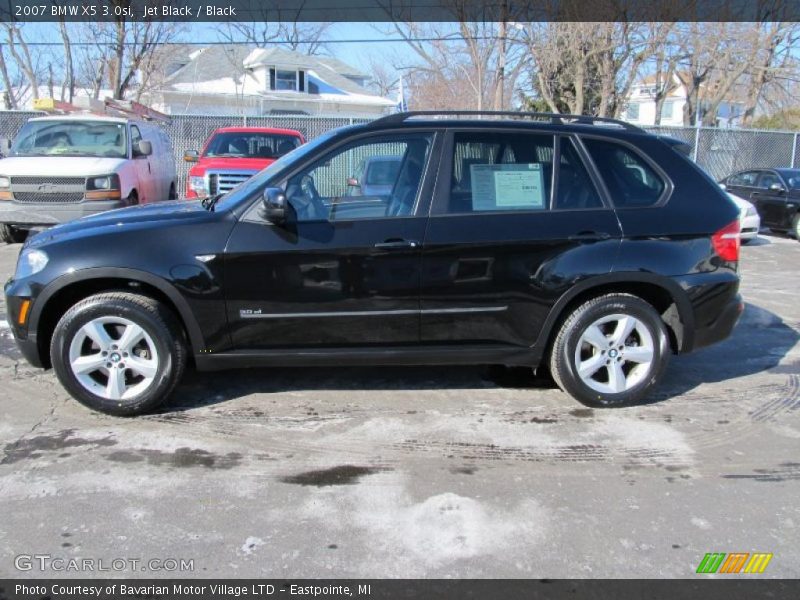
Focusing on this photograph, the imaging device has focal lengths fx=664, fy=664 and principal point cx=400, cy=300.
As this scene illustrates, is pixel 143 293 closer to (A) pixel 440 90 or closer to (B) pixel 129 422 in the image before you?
(B) pixel 129 422

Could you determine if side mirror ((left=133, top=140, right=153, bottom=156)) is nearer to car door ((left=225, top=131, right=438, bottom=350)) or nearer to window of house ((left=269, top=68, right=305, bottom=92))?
car door ((left=225, top=131, right=438, bottom=350))

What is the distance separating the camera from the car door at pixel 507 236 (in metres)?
4.10

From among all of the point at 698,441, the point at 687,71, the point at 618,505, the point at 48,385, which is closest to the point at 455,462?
the point at 618,505

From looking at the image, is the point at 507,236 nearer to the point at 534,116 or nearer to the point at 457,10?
the point at 534,116

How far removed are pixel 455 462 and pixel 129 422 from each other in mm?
2019

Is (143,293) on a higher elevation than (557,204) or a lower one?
lower

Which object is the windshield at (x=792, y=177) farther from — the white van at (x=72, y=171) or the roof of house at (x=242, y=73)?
the roof of house at (x=242, y=73)

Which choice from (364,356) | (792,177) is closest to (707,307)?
(364,356)

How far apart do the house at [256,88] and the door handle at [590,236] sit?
1209 inches

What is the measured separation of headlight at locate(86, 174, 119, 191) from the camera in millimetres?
8953

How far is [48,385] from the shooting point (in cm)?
468

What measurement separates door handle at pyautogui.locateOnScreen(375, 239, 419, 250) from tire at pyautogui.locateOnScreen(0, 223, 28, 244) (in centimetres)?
867

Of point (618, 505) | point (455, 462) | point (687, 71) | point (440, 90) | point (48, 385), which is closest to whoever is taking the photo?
point (618, 505)

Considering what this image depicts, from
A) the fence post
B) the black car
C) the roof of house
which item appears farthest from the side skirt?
Result: the roof of house
